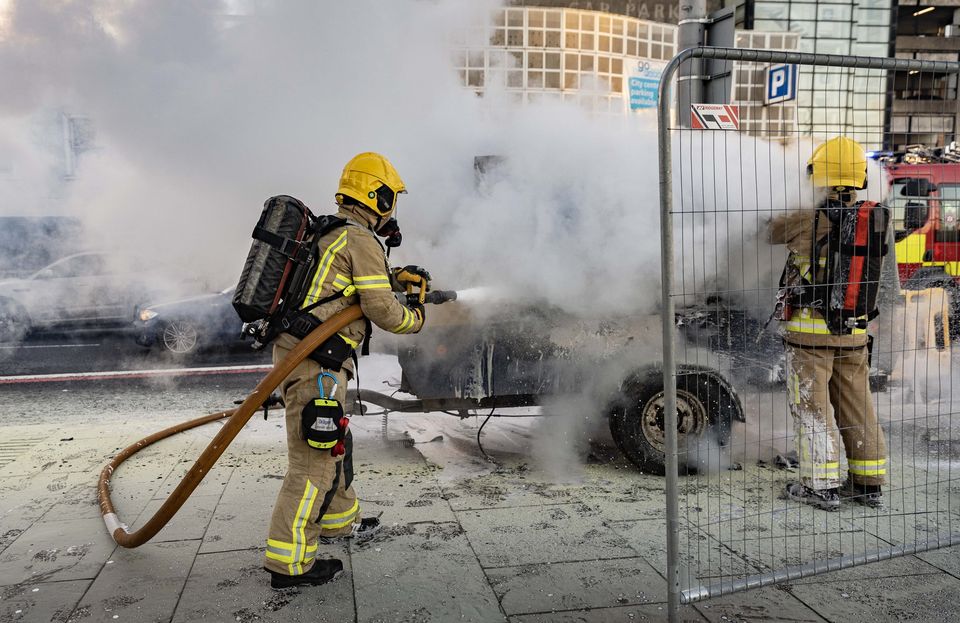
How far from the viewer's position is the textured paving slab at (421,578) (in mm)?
3047

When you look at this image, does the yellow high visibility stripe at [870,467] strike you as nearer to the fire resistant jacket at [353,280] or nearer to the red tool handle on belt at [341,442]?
the fire resistant jacket at [353,280]

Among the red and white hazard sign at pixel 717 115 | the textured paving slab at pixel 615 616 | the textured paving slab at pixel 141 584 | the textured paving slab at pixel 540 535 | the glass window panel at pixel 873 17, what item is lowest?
the textured paving slab at pixel 615 616

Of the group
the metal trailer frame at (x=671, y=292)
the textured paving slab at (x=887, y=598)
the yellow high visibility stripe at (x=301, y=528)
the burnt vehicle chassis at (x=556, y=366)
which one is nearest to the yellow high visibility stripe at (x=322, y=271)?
the yellow high visibility stripe at (x=301, y=528)

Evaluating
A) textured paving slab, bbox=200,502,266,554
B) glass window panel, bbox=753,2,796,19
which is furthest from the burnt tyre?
glass window panel, bbox=753,2,796,19

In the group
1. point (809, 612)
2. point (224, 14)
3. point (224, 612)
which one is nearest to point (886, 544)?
point (809, 612)

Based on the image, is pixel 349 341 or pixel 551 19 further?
pixel 551 19

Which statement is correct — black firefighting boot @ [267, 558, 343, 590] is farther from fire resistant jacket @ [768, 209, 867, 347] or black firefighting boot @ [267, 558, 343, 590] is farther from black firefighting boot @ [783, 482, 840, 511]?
fire resistant jacket @ [768, 209, 867, 347]

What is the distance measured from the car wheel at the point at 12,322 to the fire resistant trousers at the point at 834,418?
913cm

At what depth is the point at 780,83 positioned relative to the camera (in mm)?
4879

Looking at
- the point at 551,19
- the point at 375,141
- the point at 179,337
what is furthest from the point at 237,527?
the point at 551,19

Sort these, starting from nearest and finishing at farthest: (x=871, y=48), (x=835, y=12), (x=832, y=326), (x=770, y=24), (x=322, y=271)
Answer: (x=322, y=271)
(x=832, y=326)
(x=770, y=24)
(x=835, y=12)
(x=871, y=48)

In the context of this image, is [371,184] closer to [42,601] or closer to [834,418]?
[42,601]

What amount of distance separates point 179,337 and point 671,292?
8.11 meters

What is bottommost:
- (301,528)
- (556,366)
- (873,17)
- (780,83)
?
(301,528)
